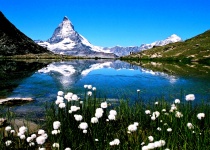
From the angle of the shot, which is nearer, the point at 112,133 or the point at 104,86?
the point at 112,133

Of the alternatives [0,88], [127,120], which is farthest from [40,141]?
[0,88]

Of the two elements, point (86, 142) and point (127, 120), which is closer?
point (86, 142)

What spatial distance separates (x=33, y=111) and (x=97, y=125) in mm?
12008

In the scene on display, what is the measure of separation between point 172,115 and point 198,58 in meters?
162

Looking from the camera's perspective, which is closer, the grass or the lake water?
the grass

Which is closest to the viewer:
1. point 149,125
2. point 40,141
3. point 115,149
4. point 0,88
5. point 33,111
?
point 40,141

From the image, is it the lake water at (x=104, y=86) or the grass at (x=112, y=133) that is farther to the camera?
the lake water at (x=104, y=86)

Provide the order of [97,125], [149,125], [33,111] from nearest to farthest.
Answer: [97,125]
[149,125]
[33,111]

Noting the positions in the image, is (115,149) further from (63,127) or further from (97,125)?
(63,127)

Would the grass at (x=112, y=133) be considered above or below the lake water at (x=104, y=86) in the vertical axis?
above

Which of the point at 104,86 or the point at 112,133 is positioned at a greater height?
the point at 112,133

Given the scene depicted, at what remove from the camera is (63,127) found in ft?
51.8

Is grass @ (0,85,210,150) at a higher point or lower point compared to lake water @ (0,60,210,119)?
higher

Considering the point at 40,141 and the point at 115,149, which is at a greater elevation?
the point at 40,141
